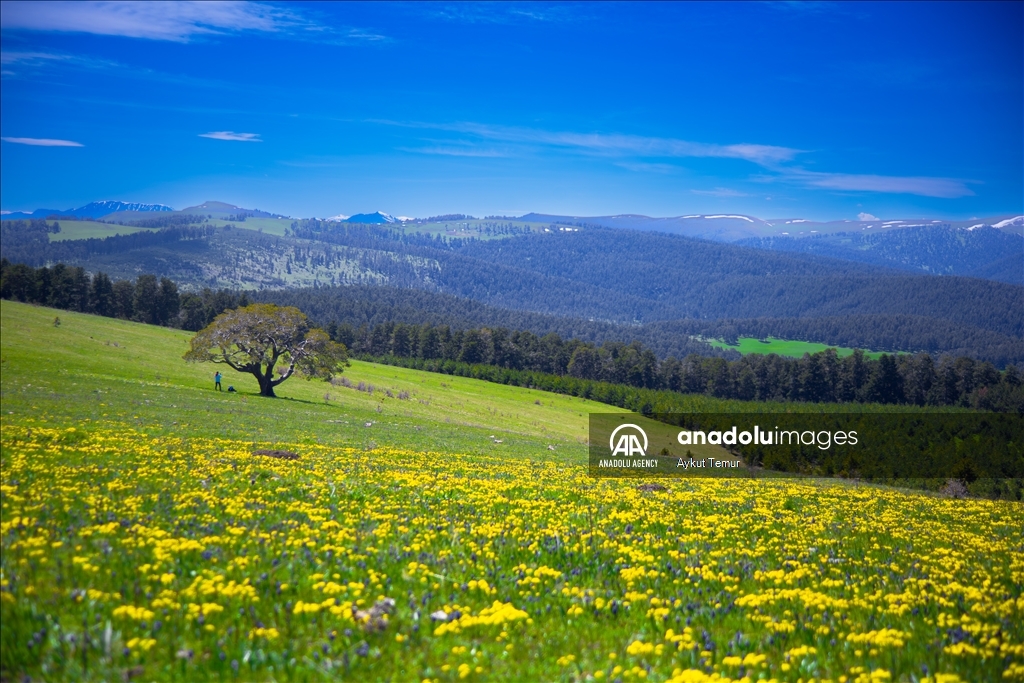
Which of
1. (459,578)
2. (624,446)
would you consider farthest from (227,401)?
(459,578)

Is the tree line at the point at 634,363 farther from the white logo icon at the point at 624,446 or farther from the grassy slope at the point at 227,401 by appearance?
the white logo icon at the point at 624,446

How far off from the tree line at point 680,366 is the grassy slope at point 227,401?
6186 cm

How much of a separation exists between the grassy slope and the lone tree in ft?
10.8

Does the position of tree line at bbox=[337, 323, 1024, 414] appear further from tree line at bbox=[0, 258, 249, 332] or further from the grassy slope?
the grassy slope

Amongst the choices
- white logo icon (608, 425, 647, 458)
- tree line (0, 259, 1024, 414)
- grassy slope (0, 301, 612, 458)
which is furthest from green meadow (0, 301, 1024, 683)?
tree line (0, 259, 1024, 414)

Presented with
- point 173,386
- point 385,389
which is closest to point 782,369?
point 385,389

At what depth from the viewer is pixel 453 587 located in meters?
7.83

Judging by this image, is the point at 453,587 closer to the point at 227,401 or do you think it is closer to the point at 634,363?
the point at 227,401

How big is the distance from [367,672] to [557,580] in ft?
12.2

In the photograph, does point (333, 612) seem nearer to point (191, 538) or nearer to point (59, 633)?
point (59, 633)

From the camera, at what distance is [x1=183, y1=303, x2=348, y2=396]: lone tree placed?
5375cm

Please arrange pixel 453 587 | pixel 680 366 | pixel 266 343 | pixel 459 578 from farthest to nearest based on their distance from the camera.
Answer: pixel 680 366 → pixel 266 343 → pixel 459 578 → pixel 453 587

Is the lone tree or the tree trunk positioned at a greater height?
the lone tree

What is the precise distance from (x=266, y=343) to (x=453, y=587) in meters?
53.9
